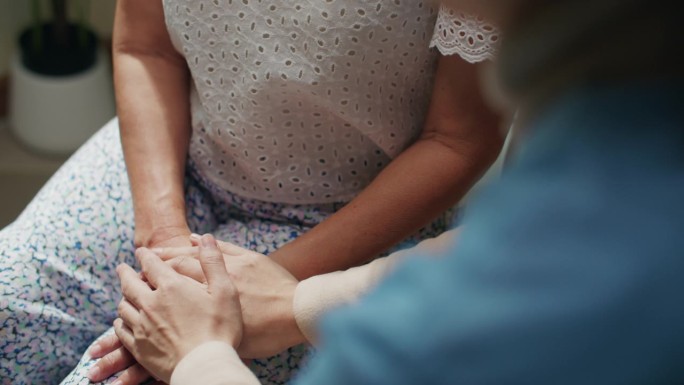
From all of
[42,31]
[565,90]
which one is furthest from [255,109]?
[42,31]

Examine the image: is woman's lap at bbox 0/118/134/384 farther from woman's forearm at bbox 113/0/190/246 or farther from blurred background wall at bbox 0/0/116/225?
blurred background wall at bbox 0/0/116/225

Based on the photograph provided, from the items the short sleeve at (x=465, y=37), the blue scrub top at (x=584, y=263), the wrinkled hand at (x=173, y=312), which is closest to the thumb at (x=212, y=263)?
the wrinkled hand at (x=173, y=312)

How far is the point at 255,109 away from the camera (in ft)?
3.59

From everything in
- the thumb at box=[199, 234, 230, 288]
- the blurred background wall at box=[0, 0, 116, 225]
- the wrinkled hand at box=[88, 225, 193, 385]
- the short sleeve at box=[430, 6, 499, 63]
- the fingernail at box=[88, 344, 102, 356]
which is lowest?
the blurred background wall at box=[0, 0, 116, 225]

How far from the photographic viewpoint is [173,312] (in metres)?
0.97

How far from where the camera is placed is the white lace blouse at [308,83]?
102 cm

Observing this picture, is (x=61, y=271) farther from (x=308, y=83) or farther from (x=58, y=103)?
(x=58, y=103)

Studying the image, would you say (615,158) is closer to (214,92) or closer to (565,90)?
(565,90)

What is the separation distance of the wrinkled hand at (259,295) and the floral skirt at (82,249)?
0.07 m

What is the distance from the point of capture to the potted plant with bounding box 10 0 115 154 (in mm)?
1892

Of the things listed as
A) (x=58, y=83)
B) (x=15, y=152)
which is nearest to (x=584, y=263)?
(x=58, y=83)

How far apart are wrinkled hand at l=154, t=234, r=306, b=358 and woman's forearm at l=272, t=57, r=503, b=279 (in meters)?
0.05

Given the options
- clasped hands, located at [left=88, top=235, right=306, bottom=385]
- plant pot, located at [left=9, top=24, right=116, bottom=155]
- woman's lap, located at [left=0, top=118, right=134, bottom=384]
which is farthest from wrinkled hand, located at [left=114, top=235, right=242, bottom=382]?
plant pot, located at [left=9, top=24, right=116, bottom=155]

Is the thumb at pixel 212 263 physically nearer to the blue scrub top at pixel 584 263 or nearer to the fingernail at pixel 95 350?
the fingernail at pixel 95 350
